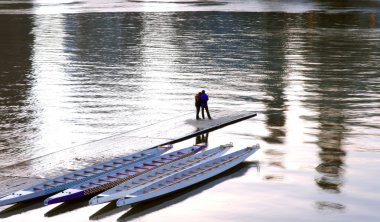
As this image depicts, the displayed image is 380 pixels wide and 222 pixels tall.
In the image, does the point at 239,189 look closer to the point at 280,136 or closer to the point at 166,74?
the point at 280,136

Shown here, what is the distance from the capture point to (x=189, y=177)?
31984mm

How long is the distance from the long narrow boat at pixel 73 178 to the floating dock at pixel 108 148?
1.12 metres

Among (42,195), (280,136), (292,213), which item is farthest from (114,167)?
(280,136)

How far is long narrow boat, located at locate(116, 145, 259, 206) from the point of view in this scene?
29.5 meters

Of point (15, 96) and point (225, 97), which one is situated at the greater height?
point (15, 96)

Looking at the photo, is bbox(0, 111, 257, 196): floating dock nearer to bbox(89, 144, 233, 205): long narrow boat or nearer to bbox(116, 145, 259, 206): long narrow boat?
bbox(89, 144, 233, 205): long narrow boat

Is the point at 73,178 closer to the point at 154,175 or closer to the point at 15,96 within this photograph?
the point at 154,175

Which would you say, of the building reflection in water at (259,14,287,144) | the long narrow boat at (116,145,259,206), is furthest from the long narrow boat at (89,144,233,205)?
the building reflection in water at (259,14,287,144)

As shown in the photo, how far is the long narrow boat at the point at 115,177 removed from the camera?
29.5 meters

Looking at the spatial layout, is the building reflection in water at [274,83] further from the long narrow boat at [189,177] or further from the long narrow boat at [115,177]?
the long narrow boat at [115,177]

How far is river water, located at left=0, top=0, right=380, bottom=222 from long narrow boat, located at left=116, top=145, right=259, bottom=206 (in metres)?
0.35

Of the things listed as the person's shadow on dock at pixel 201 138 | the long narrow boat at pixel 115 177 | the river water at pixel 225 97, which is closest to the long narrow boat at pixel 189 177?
the river water at pixel 225 97

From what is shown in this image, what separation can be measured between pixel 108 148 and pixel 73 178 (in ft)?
21.9

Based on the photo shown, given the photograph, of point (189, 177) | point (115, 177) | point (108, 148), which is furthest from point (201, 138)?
point (115, 177)
